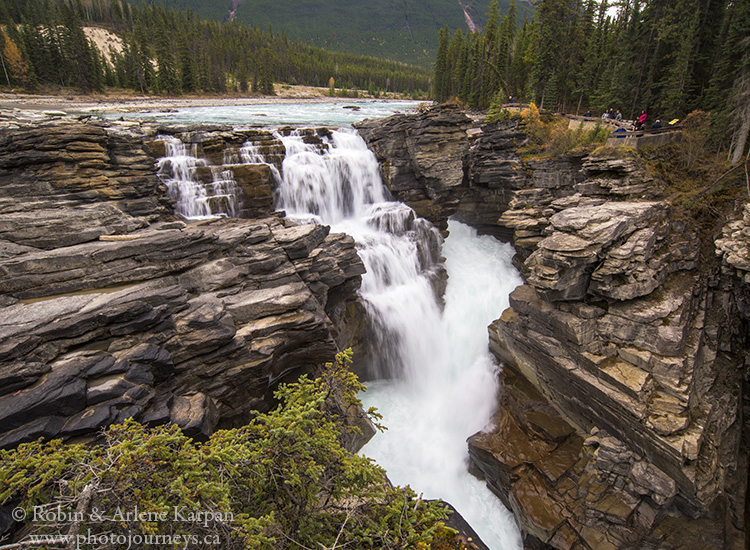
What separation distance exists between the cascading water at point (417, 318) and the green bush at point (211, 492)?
9705 millimetres

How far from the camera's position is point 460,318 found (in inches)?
842

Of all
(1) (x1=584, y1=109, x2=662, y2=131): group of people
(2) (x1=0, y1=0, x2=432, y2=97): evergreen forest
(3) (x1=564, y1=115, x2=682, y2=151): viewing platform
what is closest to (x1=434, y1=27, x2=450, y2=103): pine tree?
(2) (x1=0, y1=0, x2=432, y2=97): evergreen forest

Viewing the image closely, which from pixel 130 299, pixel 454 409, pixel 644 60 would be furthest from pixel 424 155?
pixel 130 299

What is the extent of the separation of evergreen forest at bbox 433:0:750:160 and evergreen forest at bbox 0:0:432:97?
6215 centimetres

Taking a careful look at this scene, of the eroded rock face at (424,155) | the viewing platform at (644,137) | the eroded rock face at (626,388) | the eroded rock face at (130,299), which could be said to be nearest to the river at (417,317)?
the eroded rock face at (424,155)

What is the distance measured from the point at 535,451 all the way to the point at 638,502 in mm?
3455

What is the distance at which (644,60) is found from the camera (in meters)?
26.1

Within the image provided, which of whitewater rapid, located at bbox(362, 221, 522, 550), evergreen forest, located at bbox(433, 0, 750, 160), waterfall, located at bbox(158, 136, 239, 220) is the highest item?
evergreen forest, located at bbox(433, 0, 750, 160)

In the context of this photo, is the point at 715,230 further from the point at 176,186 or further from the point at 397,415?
the point at 176,186

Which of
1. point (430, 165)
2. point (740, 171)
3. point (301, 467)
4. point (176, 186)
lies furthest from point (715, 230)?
point (176, 186)

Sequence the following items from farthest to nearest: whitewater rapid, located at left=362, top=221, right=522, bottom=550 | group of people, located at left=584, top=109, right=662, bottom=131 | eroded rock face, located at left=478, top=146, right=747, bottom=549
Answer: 1. group of people, located at left=584, top=109, right=662, bottom=131
2. whitewater rapid, located at left=362, top=221, right=522, bottom=550
3. eroded rock face, located at left=478, top=146, right=747, bottom=549

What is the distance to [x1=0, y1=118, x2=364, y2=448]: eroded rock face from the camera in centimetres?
751

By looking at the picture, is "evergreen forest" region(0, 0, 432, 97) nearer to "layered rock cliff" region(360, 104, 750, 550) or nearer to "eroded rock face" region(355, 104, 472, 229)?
"eroded rock face" region(355, 104, 472, 229)

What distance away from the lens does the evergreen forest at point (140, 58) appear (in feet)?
186
